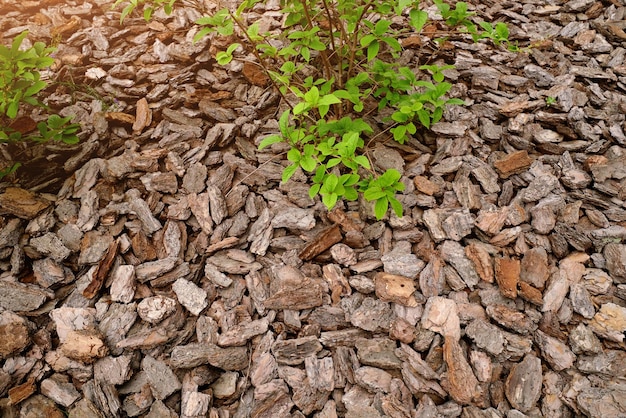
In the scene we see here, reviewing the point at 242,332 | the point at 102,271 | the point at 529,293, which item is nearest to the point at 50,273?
the point at 102,271

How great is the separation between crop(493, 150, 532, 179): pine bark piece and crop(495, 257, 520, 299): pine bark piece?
672mm

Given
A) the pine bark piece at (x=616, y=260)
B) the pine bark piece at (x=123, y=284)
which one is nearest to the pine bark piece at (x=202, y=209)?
the pine bark piece at (x=123, y=284)

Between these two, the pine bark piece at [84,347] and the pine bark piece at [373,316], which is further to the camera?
the pine bark piece at [373,316]

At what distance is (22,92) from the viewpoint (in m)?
2.50

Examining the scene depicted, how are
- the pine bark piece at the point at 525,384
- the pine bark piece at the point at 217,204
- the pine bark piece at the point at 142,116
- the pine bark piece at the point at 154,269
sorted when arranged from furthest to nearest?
the pine bark piece at the point at 142,116 < the pine bark piece at the point at 217,204 < the pine bark piece at the point at 154,269 < the pine bark piece at the point at 525,384

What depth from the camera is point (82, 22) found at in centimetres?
346

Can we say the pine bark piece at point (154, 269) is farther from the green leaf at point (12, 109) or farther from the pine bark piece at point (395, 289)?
the pine bark piece at point (395, 289)

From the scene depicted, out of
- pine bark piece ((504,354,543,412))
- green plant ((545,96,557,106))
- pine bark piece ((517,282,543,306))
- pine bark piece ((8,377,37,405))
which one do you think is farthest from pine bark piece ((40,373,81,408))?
green plant ((545,96,557,106))

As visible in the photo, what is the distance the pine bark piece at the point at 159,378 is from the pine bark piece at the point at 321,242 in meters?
0.96

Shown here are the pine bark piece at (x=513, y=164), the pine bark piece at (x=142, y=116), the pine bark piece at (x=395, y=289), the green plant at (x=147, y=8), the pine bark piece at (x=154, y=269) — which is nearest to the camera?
the green plant at (x=147, y=8)

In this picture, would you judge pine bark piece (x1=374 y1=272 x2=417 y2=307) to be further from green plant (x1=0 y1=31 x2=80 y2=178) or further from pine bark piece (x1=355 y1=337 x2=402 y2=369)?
green plant (x1=0 y1=31 x2=80 y2=178)

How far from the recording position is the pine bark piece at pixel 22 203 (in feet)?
8.29

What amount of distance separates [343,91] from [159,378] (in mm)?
1896

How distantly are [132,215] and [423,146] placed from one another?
2.06 m
